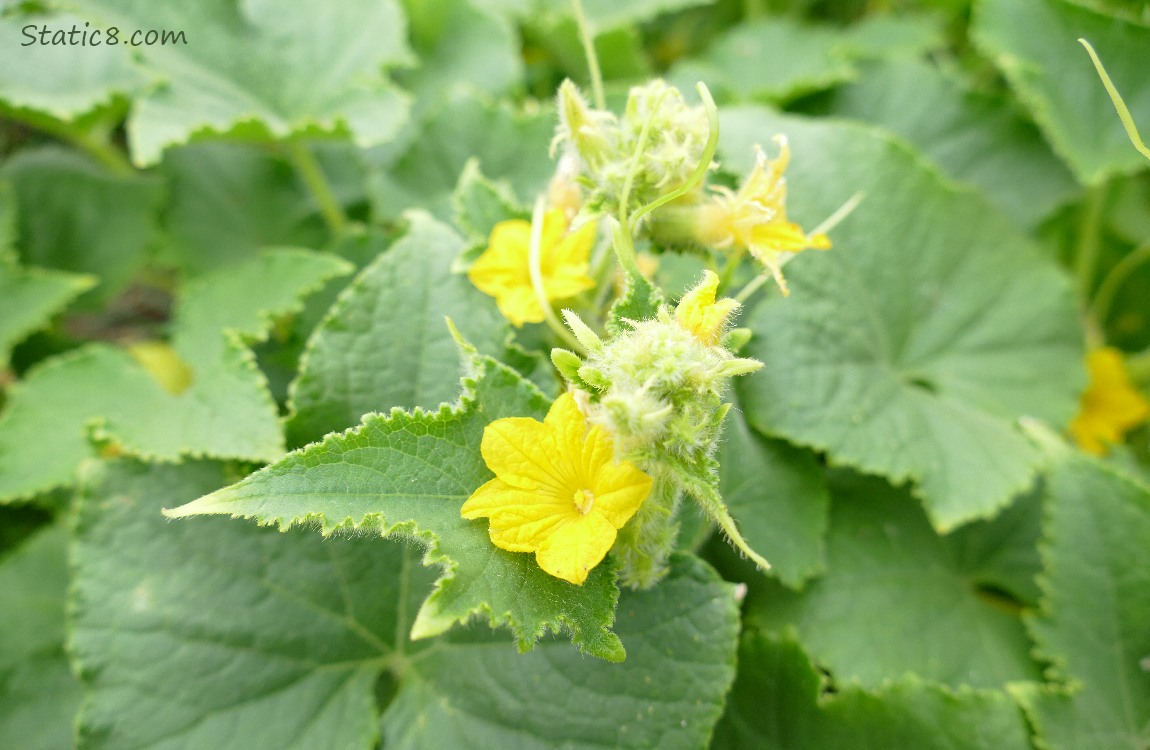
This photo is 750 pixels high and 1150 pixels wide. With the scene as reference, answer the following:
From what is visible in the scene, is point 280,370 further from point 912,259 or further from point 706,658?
point 912,259

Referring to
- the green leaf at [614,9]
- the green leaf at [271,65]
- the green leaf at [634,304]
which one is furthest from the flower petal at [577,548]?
the green leaf at [614,9]

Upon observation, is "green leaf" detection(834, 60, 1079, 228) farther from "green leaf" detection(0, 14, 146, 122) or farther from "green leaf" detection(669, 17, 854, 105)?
"green leaf" detection(0, 14, 146, 122)

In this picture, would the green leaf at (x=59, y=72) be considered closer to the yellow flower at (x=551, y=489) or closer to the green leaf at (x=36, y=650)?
the green leaf at (x=36, y=650)

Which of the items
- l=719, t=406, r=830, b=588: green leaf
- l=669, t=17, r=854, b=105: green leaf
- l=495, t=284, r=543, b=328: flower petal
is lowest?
l=719, t=406, r=830, b=588: green leaf

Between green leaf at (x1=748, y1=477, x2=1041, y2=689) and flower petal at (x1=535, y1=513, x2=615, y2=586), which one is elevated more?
flower petal at (x1=535, y1=513, x2=615, y2=586)

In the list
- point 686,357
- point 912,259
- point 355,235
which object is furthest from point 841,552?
point 355,235

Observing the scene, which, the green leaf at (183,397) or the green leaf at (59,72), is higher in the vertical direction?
the green leaf at (59,72)

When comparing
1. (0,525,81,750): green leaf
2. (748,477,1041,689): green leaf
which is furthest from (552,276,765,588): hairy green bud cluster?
(0,525,81,750): green leaf
